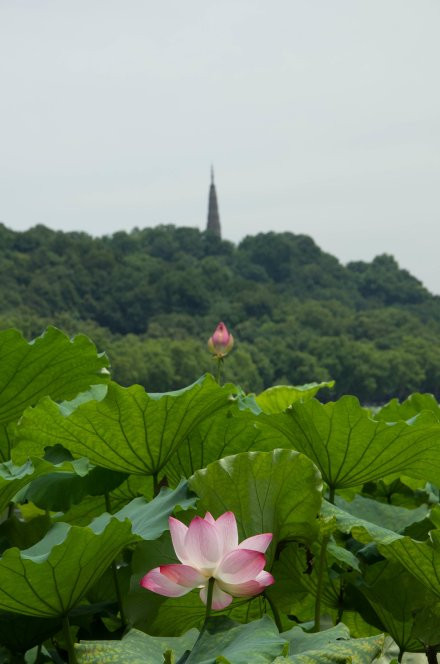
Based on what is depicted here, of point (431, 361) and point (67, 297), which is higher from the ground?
point (67, 297)

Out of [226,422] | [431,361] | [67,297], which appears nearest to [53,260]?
[67,297]

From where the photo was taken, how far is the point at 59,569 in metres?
0.65

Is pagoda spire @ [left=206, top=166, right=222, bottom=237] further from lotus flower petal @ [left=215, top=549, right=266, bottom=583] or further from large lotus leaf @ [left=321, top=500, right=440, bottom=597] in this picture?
lotus flower petal @ [left=215, top=549, right=266, bottom=583]

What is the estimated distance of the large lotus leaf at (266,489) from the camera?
729 millimetres

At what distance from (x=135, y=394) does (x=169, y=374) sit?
45.6m

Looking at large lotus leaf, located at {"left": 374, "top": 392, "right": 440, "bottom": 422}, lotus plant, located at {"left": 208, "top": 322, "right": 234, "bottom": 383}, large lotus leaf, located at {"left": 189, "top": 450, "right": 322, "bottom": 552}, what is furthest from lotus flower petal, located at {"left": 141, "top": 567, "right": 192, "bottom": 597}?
lotus plant, located at {"left": 208, "top": 322, "right": 234, "bottom": 383}

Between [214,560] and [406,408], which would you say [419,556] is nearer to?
[214,560]

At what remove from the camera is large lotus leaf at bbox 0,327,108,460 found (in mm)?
977

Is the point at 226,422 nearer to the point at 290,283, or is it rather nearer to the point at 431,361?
the point at 431,361

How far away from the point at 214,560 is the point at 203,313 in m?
56.5

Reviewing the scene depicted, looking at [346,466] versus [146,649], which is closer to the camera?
[146,649]

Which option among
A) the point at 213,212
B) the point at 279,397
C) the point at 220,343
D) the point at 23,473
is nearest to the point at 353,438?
the point at 23,473

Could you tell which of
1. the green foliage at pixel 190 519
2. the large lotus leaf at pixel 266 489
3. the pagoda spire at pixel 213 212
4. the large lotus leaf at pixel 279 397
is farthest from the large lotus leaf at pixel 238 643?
the pagoda spire at pixel 213 212

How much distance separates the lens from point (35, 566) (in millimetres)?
635
